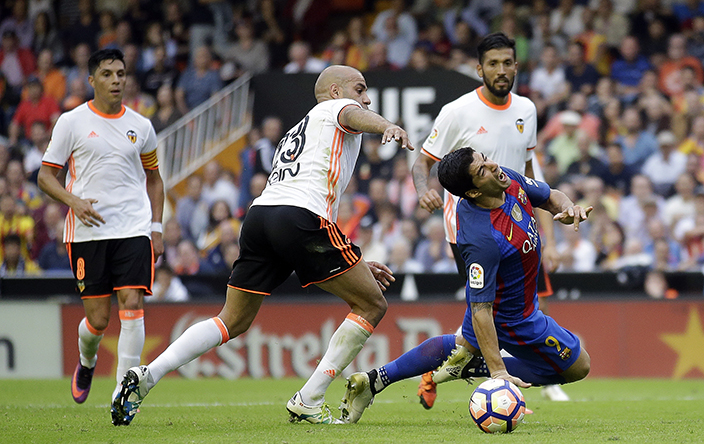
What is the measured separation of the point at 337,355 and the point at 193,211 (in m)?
9.53

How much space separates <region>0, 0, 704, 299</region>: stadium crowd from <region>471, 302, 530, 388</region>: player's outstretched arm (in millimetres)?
5519

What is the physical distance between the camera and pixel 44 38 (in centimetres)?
1917

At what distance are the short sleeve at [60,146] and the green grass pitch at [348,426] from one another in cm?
186

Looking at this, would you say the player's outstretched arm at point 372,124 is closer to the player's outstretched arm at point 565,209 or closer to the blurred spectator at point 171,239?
the player's outstretched arm at point 565,209

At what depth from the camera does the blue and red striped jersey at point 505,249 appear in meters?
5.38

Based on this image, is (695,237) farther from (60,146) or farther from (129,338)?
(60,146)

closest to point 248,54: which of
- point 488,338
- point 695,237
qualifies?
point 695,237

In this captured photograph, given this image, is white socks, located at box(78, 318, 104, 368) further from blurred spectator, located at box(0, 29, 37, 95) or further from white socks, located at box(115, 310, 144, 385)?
blurred spectator, located at box(0, 29, 37, 95)

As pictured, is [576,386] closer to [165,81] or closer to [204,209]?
[204,209]

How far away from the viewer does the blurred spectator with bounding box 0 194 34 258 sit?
14.6 m

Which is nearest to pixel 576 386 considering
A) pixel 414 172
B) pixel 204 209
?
pixel 414 172

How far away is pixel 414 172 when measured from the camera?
6895 mm

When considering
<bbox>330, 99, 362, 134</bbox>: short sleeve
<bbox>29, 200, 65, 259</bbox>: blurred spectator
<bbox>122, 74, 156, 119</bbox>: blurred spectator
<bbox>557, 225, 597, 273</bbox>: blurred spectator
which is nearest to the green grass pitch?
<bbox>330, 99, 362, 134</bbox>: short sleeve

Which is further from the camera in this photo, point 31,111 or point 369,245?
point 31,111
